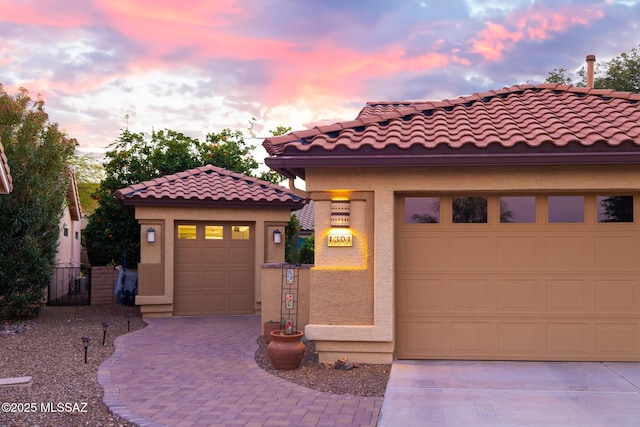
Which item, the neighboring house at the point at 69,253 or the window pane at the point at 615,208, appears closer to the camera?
the window pane at the point at 615,208

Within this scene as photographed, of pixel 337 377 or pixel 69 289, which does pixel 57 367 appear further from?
pixel 69 289

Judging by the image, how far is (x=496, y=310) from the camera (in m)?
8.12

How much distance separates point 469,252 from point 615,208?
215 centimetres

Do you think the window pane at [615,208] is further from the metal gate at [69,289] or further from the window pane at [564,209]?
the metal gate at [69,289]

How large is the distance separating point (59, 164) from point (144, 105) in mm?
7298

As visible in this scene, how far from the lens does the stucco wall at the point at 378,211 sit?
7.77 metres

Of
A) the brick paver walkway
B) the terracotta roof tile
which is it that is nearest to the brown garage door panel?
the brick paver walkway

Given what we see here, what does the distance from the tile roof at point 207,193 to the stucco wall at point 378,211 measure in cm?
564

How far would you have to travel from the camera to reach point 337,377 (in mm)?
7348

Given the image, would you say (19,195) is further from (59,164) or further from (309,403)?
(309,403)

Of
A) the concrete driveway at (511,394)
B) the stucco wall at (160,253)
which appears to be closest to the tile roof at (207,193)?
the stucco wall at (160,253)

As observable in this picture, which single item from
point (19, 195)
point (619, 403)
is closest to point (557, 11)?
point (619, 403)

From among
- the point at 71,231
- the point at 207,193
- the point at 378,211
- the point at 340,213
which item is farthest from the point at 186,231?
the point at 71,231

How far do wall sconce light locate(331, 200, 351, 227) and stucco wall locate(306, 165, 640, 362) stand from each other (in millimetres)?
105
